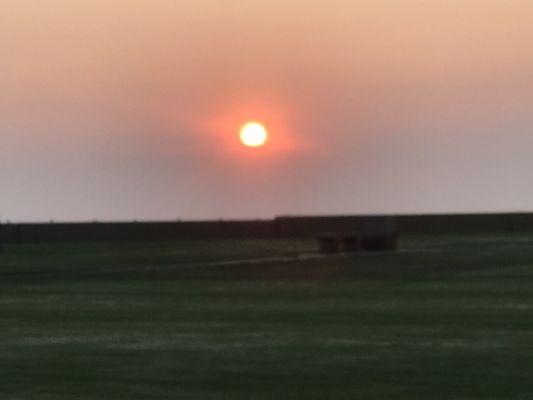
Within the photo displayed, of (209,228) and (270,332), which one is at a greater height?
(209,228)

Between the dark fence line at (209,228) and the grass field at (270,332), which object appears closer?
the grass field at (270,332)

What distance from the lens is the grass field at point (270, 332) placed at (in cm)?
1681

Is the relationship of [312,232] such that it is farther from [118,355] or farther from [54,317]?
[118,355]

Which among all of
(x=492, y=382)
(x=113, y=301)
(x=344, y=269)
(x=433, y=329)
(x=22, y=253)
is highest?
(x=22, y=253)

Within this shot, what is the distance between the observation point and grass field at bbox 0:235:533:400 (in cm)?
1681

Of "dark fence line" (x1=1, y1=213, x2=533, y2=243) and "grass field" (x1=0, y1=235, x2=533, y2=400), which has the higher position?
"dark fence line" (x1=1, y1=213, x2=533, y2=243)

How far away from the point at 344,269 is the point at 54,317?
1696cm

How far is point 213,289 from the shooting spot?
3362cm

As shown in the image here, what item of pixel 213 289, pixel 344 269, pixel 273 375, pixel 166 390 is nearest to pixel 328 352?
pixel 273 375

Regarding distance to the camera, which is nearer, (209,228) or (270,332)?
(270,332)

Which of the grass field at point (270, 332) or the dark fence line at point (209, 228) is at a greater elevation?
the dark fence line at point (209, 228)

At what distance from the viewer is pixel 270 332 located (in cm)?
2284

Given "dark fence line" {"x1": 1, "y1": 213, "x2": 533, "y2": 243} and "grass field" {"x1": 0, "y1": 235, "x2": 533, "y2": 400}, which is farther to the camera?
"dark fence line" {"x1": 1, "y1": 213, "x2": 533, "y2": 243}

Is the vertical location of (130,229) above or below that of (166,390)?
above
